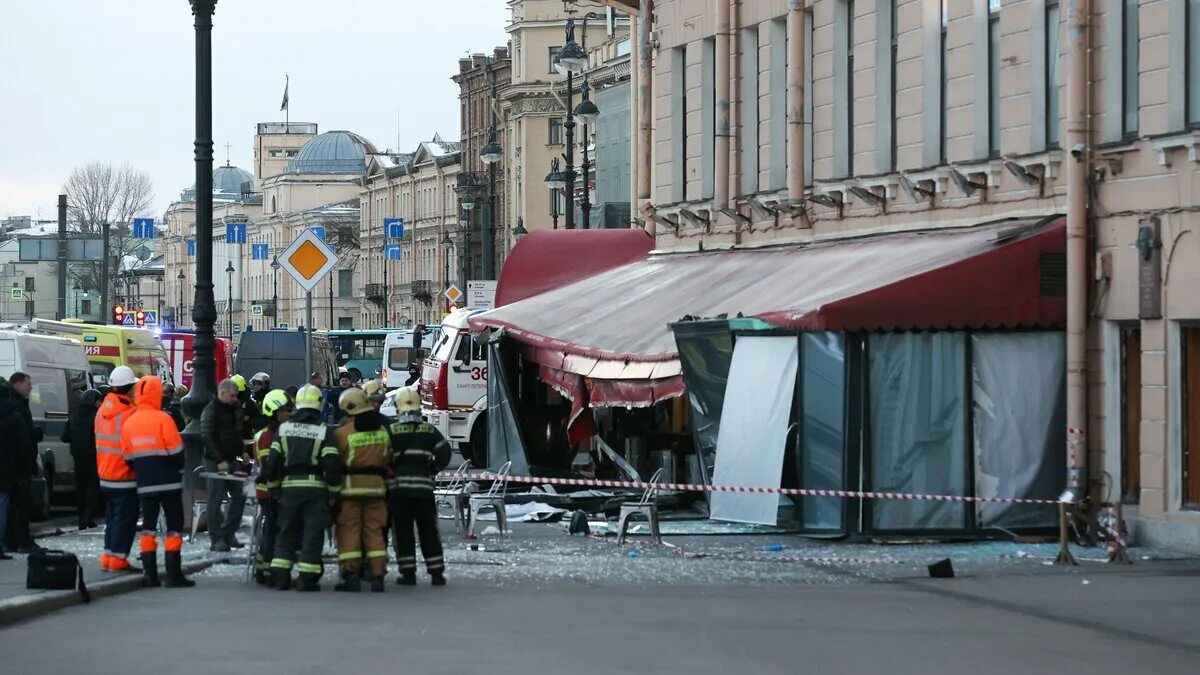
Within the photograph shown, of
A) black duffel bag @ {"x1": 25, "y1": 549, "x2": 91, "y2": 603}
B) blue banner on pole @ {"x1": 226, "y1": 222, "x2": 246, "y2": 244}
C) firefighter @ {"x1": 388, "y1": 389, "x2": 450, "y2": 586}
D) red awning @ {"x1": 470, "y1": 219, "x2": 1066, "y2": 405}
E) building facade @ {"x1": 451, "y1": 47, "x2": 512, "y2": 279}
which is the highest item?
building facade @ {"x1": 451, "y1": 47, "x2": 512, "y2": 279}

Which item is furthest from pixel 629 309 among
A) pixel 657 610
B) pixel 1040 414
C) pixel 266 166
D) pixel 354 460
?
pixel 266 166

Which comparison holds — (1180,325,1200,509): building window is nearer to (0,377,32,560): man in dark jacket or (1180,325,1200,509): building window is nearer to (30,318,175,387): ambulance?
(0,377,32,560): man in dark jacket

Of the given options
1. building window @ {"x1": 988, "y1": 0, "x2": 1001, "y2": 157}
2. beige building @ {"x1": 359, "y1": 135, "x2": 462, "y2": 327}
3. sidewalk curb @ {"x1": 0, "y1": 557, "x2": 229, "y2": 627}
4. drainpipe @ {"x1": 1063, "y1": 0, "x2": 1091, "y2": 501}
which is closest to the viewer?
sidewalk curb @ {"x1": 0, "y1": 557, "x2": 229, "y2": 627}

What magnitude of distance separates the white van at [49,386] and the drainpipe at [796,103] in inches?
366

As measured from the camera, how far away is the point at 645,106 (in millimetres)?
31641

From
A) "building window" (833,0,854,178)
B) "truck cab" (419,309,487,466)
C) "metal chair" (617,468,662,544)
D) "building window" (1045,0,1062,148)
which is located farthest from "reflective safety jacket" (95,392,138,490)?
"truck cab" (419,309,487,466)

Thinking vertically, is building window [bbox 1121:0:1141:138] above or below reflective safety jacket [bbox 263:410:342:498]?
above

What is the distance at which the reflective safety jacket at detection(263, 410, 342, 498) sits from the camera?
1697 centimetres

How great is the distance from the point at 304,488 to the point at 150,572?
4.58ft

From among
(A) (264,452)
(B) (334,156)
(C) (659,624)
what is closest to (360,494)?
(A) (264,452)

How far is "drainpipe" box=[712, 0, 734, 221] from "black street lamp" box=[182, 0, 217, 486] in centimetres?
809

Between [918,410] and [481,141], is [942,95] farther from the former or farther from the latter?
[481,141]

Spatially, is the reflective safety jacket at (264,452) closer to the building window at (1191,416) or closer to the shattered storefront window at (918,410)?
the shattered storefront window at (918,410)

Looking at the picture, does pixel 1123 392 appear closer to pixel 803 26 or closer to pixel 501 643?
pixel 803 26
